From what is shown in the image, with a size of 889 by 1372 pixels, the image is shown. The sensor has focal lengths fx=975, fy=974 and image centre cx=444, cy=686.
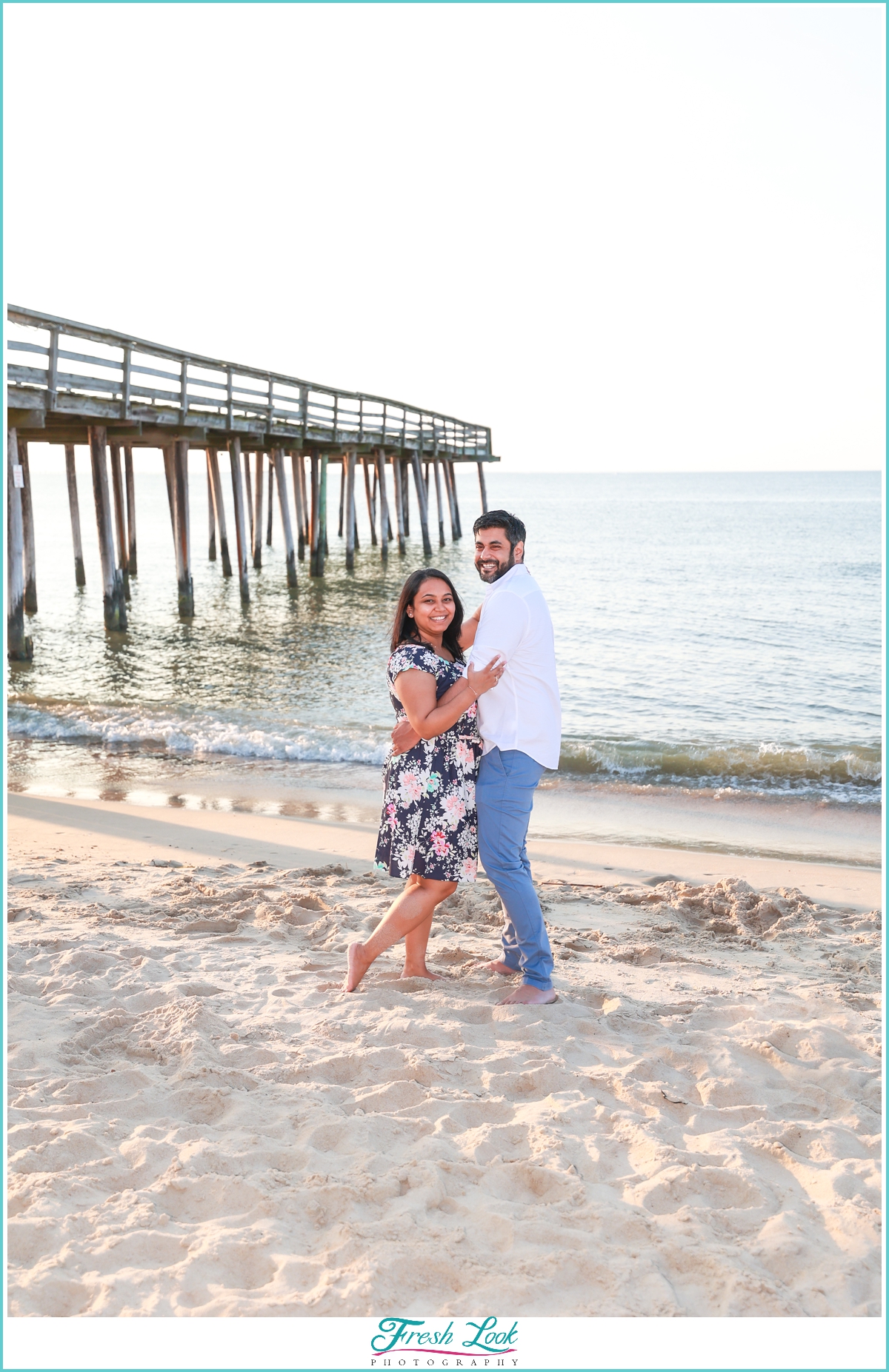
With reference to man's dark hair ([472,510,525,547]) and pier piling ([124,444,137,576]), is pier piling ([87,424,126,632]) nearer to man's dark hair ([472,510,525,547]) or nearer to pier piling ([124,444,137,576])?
pier piling ([124,444,137,576])

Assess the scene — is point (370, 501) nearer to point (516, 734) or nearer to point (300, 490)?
point (300, 490)

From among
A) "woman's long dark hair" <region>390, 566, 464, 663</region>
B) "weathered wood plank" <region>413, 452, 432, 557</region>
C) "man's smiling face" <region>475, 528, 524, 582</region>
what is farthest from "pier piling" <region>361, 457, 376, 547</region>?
"man's smiling face" <region>475, 528, 524, 582</region>

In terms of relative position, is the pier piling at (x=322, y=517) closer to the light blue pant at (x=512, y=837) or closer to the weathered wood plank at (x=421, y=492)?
the weathered wood plank at (x=421, y=492)

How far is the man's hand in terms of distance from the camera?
349cm

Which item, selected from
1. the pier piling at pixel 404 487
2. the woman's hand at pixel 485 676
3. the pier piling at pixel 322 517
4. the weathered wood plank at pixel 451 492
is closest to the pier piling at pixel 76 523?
the pier piling at pixel 322 517

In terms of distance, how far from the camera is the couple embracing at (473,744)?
340 centimetres

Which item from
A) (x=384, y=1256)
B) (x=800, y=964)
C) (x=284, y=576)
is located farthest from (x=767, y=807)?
(x=284, y=576)

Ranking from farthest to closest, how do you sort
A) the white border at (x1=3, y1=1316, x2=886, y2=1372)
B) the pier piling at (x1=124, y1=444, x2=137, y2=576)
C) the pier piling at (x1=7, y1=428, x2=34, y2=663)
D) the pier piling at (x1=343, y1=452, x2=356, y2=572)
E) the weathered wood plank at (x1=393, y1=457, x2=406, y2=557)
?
the weathered wood plank at (x1=393, y1=457, x2=406, y2=557), the pier piling at (x1=343, y1=452, x2=356, y2=572), the pier piling at (x1=124, y1=444, x2=137, y2=576), the pier piling at (x1=7, y1=428, x2=34, y2=663), the white border at (x1=3, y1=1316, x2=886, y2=1372)

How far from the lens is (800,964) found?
421cm

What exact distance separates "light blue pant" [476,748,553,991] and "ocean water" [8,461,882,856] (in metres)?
3.32

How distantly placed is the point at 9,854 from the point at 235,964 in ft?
8.37

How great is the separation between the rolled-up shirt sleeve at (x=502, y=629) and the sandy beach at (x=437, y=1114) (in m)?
1.29

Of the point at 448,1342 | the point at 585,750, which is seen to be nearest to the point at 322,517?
the point at 585,750

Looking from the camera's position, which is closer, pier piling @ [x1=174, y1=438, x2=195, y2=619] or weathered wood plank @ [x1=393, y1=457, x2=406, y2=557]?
pier piling @ [x1=174, y1=438, x2=195, y2=619]
